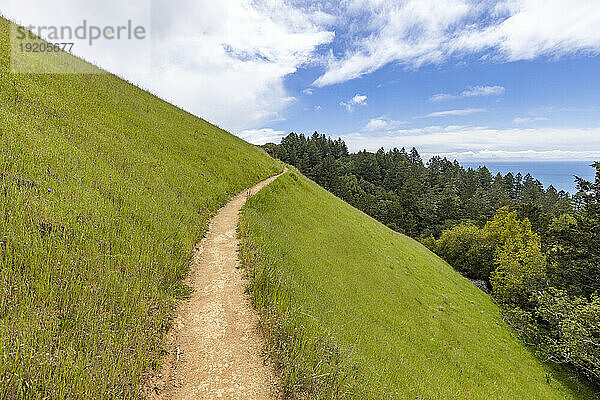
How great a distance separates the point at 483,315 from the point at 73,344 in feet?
91.0

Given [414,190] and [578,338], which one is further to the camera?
[414,190]

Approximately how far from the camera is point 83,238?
7.34m

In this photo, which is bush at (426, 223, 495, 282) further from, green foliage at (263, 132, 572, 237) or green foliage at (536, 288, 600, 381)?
green foliage at (536, 288, 600, 381)

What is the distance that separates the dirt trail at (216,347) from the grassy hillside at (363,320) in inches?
17.9

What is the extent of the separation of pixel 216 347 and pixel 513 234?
5729cm

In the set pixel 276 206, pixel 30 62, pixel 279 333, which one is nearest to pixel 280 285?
pixel 279 333

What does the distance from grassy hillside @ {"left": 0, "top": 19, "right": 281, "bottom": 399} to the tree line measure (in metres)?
26.0

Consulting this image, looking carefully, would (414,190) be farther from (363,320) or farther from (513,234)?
(363,320)

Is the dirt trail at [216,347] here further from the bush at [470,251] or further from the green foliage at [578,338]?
the bush at [470,251]

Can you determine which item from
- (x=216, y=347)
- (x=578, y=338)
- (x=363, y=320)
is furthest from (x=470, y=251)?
(x=216, y=347)

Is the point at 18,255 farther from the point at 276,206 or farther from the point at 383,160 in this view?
the point at 383,160

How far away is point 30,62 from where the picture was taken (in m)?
15.2

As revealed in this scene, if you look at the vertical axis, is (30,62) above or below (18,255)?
above

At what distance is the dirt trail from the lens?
5076mm
